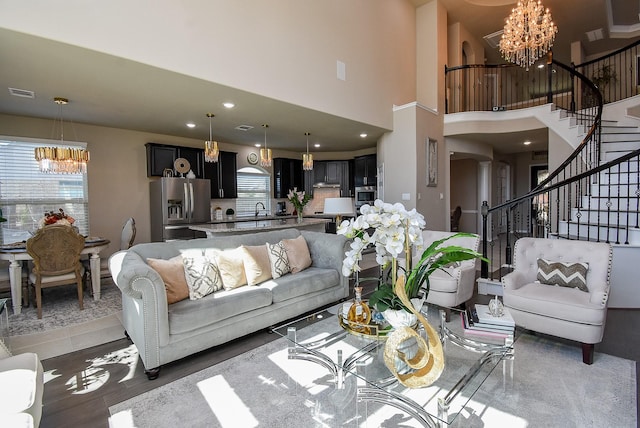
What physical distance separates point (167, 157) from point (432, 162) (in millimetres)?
5354

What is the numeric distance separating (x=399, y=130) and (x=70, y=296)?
5.97 metres

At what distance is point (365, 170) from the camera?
839 centimetres

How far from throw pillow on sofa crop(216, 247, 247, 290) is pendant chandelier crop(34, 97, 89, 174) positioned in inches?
109

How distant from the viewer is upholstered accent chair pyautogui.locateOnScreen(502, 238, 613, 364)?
7.61 ft

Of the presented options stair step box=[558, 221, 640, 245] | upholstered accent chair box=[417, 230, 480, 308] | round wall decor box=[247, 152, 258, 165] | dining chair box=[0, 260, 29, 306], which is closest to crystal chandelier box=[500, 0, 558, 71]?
stair step box=[558, 221, 640, 245]

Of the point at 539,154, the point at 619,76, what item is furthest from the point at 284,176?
the point at 619,76

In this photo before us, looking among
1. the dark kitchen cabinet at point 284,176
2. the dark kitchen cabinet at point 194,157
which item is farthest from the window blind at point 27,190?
the dark kitchen cabinet at point 284,176

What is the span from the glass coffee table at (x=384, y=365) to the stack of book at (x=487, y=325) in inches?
1.3

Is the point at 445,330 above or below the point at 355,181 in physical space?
below

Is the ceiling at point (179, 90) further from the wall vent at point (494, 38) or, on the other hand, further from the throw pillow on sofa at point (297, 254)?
the throw pillow on sofa at point (297, 254)

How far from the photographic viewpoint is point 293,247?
11.7 feet

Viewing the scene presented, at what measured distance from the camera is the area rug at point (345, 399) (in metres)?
1.77

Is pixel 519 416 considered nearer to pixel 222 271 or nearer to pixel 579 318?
pixel 579 318

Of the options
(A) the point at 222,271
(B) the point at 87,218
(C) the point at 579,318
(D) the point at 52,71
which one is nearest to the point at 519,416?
(C) the point at 579,318
